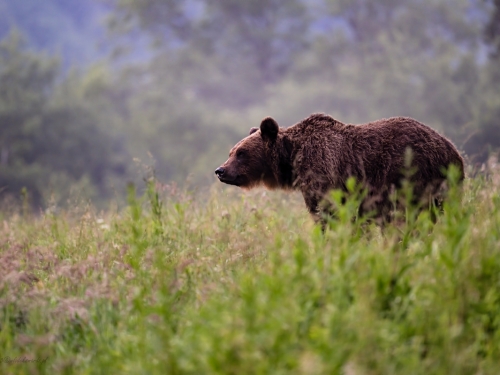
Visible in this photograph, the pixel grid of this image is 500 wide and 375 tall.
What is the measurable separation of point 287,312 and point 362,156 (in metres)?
2.84

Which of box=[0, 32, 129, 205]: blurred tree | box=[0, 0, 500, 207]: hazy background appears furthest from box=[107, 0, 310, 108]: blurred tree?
box=[0, 32, 129, 205]: blurred tree

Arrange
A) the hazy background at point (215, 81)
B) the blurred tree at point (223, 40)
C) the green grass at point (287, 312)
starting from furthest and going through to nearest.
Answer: the blurred tree at point (223, 40) → the hazy background at point (215, 81) → the green grass at point (287, 312)

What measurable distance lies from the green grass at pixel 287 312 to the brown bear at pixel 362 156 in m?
0.61

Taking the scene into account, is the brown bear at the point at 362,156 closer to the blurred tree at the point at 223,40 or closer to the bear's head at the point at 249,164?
the bear's head at the point at 249,164

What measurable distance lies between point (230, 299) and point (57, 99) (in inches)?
1403

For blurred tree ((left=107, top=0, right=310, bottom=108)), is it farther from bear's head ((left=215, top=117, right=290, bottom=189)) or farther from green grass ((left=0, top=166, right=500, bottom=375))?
green grass ((left=0, top=166, right=500, bottom=375))

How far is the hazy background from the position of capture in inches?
1253

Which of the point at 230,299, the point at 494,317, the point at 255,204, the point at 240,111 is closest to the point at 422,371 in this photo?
the point at 494,317

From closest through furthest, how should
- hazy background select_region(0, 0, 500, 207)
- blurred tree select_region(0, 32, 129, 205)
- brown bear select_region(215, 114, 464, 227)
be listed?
brown bear select_region(215, 114, 464, 227)
hazy background select_region(0, 0, 500, 207)
blurred tree select_region(0, 32, 129, 205)

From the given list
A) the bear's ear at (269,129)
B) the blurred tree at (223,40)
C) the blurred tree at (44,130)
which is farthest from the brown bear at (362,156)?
the blurred tree at (223,40)

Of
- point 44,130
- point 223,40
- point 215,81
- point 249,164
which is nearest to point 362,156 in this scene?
point 249,164

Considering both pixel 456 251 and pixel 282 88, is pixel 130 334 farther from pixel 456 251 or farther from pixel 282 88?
pixel 282 88

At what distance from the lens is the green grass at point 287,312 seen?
118 inches

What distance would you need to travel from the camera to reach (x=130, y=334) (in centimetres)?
376
